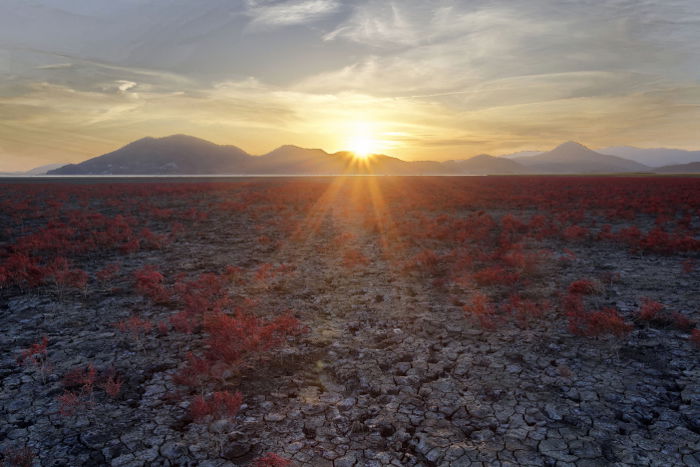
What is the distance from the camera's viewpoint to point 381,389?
580cm

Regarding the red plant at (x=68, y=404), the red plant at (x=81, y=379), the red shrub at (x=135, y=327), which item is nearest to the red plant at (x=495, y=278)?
the red shrub at (x=135, y=327)

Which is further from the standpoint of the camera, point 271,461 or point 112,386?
point 112,386

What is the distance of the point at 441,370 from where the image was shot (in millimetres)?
6301

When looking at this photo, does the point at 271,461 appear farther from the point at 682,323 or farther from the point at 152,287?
the point at 682,323

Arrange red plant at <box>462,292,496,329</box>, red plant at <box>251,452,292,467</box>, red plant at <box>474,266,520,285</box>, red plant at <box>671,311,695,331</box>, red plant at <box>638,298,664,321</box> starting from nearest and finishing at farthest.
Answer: red plant at <box>251,452,292,467</box> < red plant at <box>671,311,695,331</box> < red plant at <box>638,298,664,321</box> < red plant at <box>462,292,496,329</box> < red plant at <box>474,266,520,285</box>

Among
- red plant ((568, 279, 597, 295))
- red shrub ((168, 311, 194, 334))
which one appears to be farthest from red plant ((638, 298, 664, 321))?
red shrub ((168, 311, 194, 334))

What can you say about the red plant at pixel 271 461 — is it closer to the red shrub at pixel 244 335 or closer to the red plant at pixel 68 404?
the red shrub at pixel 244 335

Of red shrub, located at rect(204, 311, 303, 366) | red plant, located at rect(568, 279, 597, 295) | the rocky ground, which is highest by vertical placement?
red plant, located at rect(568, 279, 597, 295)

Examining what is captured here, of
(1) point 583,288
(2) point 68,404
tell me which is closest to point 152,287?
(2) point 68,404

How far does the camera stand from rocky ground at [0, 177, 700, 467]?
445 cm

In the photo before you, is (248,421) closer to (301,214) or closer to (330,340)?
(330,340)

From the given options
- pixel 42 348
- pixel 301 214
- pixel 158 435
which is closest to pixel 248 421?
pixel 158 435

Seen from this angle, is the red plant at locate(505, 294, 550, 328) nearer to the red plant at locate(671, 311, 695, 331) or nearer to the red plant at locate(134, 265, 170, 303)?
the red plant at locate(671, 311, 695, 331)

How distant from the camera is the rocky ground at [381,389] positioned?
4453mm
